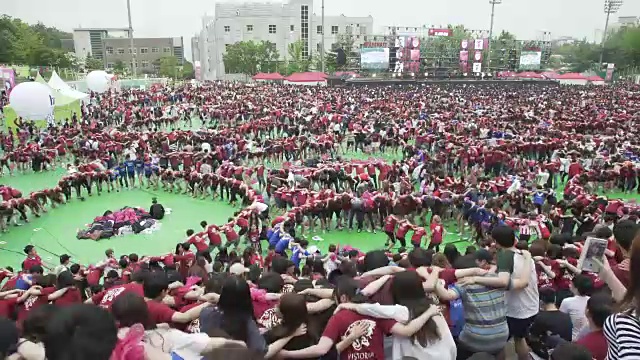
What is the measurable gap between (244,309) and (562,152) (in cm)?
1440

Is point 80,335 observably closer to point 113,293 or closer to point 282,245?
point 113,293

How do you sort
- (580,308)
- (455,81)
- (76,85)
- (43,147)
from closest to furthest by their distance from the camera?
(580,308) → (43,147) → (76,85) → (455,81)

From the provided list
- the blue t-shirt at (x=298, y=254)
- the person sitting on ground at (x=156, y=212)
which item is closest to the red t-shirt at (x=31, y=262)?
the blue t-shirt at (x=298, y=254)

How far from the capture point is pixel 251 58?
202 ft

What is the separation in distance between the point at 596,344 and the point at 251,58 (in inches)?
2441

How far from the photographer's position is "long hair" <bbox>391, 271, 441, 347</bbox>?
105 inches

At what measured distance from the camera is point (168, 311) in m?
3.50

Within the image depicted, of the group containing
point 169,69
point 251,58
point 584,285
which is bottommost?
point 584,285

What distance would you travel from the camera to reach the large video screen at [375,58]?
47.8 metres

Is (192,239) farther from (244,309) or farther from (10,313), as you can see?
(244,309)

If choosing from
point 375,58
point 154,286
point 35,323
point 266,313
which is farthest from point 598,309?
point 375,58

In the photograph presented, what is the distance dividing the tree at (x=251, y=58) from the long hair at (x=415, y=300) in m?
61.6

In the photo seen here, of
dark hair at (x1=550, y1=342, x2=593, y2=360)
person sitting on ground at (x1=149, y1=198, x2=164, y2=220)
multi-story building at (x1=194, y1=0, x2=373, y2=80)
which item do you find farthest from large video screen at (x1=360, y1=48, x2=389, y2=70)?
dark hair at (x1=550, y1=342, x2=593, y2=360)

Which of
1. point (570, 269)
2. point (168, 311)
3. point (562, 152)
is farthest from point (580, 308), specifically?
point (562, 152)
